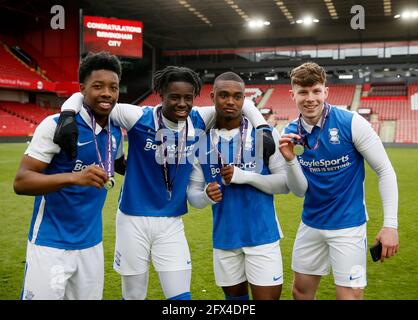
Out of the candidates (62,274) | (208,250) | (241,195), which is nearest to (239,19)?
(208,250)

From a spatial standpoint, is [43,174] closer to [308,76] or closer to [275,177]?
[275,177]

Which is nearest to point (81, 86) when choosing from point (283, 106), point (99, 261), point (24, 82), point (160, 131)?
point (160, 131)

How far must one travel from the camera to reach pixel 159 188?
3.12m

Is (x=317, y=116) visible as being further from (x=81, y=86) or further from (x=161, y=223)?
(x=81, y=86)

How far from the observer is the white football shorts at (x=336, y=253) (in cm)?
305

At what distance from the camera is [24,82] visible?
1195 inches

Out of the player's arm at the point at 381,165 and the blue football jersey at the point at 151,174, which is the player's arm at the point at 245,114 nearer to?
the blue football jersey at the point at 151,174

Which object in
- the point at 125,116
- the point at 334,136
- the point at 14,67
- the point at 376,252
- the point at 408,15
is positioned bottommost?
the point at 376,252

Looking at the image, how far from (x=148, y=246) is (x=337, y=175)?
4.66ft

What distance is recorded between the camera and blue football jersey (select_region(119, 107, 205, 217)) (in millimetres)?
3104

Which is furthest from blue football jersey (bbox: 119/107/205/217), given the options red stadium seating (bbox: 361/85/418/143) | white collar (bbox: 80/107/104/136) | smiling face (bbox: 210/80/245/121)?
red stadium seating (bbox: 361/85/418/143)

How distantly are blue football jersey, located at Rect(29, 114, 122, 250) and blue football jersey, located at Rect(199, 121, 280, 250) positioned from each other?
86 cm

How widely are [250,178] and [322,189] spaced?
21.6 inches

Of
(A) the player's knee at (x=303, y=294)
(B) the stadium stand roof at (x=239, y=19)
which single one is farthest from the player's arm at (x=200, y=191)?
(B) the stadium stand roof at (x=239, y=19)
